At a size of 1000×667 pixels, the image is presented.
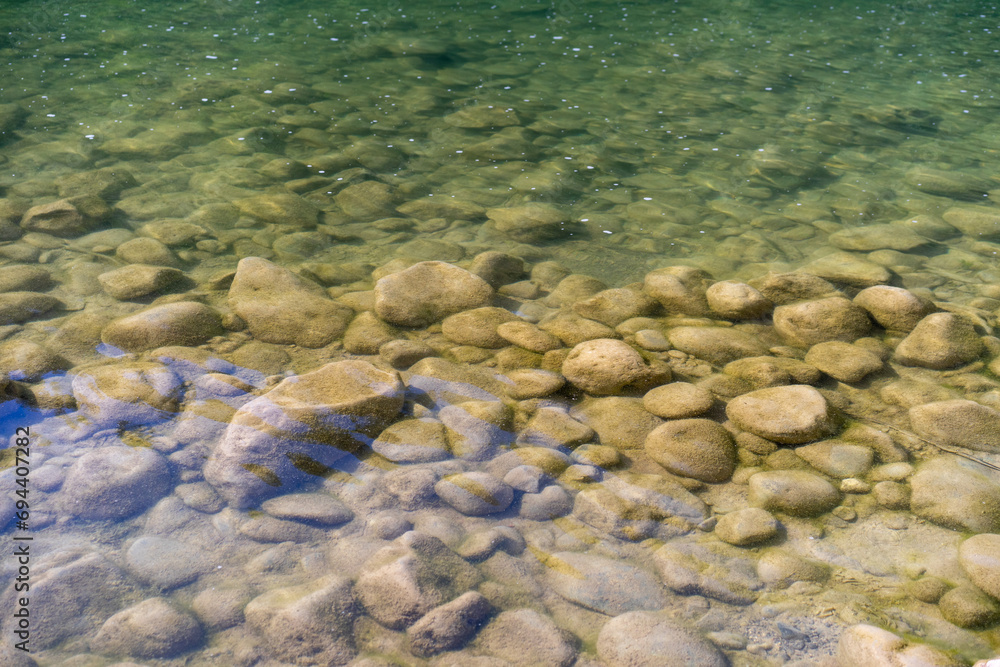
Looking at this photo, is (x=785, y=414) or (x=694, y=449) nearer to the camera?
(x=694, y=449)

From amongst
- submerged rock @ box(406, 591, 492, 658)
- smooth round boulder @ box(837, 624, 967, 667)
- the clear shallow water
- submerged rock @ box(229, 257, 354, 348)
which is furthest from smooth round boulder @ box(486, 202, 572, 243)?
smooth round boulder @ box(837, 624, 967, 667)

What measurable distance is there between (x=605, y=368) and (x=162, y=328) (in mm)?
1902

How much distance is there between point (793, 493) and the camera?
2445mm

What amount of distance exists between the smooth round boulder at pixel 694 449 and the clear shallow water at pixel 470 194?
5 centimetres

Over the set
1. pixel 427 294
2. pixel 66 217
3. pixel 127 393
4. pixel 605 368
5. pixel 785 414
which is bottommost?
pixel 785 414

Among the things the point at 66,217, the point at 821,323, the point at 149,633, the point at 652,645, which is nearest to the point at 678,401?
the point at 821,323

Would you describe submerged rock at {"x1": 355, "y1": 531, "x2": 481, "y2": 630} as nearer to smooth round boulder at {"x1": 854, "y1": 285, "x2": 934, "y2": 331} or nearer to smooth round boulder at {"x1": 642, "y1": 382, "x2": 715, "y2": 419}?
smooth round boulder at {"x1": 642, "y1": 382, "x2": 715, "y2": 419}

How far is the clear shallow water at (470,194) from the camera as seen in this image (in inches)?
84.1

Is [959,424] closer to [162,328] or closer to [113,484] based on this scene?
[113,484]

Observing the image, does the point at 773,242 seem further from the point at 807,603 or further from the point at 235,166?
the point at 235,166

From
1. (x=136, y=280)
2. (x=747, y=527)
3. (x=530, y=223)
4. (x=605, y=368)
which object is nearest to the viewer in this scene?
(x=747, y=527)

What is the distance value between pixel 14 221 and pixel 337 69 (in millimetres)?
4051

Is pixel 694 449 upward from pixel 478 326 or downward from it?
downward

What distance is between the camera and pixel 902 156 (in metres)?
5.92
